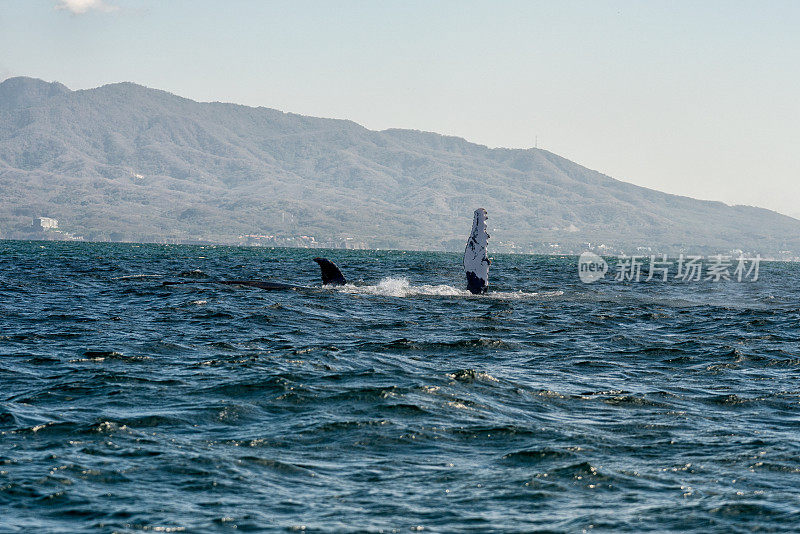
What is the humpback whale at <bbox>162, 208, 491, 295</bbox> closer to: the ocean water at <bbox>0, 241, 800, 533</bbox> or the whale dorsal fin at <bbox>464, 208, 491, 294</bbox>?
the whale dorsal fin at <bbox>464, 208, 491, 294</bbox>

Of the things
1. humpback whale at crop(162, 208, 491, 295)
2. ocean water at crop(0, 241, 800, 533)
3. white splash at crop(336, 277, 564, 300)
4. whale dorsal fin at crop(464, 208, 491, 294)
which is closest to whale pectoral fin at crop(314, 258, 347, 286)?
humpback whale at crop(162, 208, 491, 295)

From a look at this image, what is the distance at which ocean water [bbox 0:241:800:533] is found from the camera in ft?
25.8

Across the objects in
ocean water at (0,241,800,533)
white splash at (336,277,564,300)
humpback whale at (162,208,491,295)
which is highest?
humpback whale at (162,208,491,295)

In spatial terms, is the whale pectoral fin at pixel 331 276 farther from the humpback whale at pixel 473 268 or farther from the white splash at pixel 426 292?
the white splash at pixel 426 292

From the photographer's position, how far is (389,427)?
36.3 feet

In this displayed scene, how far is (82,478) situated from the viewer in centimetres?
849

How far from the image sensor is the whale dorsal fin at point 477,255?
26.8m

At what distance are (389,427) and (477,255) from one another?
18929 mm

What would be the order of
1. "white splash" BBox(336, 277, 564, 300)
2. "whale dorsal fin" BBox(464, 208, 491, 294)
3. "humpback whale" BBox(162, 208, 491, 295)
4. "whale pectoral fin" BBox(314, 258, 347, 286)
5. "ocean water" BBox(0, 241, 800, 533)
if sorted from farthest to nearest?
"whale pectoral fin" BBox(314, 258, 347, 286) < "white splash" BBox(336, 277, 564, 300) < "humpback whale" BBox(162, 208, 491, 295) < "whale dorsal fin" BBox(464, 208, 491, 294) < "ocean water" BBox(0, 241, 800, 533)

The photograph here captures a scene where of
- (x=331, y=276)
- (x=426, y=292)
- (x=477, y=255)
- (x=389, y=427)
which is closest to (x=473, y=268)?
(x=477, y=255)

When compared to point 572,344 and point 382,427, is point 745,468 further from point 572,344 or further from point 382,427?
point 572,344

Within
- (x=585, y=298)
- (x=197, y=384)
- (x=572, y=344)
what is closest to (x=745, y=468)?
(x=197, y=384)

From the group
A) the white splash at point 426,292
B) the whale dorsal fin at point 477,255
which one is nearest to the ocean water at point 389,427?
the whale dorsal fin at point 477,255

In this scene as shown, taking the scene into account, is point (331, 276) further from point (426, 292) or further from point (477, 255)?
point (477, 255)
